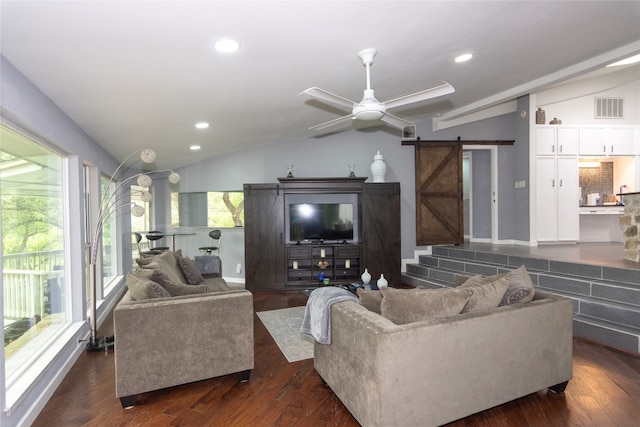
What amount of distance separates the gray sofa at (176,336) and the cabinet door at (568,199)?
601cm

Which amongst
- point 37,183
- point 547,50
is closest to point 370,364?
point 37,183

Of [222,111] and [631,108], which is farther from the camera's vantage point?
[631,108]

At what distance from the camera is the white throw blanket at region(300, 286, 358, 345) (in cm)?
232

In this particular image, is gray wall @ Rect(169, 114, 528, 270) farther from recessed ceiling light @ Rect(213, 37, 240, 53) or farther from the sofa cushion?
recessed ceiling light @ Rect(213, 37, 240, 53)

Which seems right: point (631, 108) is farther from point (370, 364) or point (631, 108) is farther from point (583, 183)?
point (370, 364)

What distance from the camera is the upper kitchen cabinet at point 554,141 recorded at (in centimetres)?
597

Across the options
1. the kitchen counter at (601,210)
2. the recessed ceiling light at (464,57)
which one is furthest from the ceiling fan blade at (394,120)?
the kitchen counter at (601,210)

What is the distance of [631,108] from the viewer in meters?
6.22

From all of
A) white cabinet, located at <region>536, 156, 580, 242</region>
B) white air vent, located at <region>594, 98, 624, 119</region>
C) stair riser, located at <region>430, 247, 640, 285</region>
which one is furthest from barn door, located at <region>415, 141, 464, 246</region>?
white air vent, located at <region>594, 98, 624, 119</region>

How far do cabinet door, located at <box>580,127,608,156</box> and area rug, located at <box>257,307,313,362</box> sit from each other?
5.90m

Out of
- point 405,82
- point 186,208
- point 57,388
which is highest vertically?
point 405,82

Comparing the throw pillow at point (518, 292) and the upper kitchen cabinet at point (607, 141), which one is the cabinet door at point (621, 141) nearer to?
the upper kitchen cabinet at point (607, 141)

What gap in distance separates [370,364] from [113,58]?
8.58 feet

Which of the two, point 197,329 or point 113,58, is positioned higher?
point 113,58
